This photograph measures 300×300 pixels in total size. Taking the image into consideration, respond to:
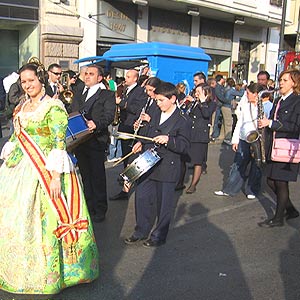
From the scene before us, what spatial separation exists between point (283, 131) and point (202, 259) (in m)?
1.71

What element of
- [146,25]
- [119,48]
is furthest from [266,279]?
[146,25]

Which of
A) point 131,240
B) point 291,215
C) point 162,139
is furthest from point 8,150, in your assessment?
point 291,215

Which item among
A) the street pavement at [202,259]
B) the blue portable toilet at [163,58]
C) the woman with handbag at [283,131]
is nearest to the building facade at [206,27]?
the blue portable toilet at [163,58]

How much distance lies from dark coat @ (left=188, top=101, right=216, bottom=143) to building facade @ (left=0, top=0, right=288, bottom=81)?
8119 mm

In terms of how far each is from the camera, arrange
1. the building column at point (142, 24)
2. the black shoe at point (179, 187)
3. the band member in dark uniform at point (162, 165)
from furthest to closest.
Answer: the building column at point (142, 24), the black shoe at point (179, 187), the band member in dark uniform at point (162, 165)

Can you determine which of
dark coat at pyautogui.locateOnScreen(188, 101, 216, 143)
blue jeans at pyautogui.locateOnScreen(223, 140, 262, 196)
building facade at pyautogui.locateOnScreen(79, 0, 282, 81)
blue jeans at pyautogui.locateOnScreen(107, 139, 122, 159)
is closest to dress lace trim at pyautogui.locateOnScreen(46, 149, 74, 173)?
dark coat at pyautogui.locateOnScreen(188, 101, 216, 143)

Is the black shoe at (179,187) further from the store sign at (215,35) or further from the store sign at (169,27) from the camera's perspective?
the store sign at (215,35)

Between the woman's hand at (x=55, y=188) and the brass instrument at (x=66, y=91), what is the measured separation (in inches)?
108

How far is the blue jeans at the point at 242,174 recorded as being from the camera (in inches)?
250

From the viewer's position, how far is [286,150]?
4.76 meters

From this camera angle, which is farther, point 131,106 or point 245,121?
point 245,121

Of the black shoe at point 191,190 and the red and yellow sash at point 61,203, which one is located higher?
the red and yellow sash at point 61,203

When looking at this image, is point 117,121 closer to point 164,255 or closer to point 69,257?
point 164,255

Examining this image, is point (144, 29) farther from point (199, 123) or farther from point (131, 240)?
point (131, 240)
